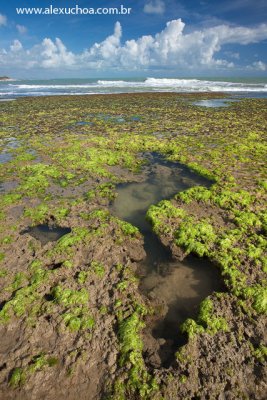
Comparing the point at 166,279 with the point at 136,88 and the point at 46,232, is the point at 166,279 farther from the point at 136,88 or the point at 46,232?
the point at 136,88

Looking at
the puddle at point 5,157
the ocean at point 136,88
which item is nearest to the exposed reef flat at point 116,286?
the puddle at point 5,157

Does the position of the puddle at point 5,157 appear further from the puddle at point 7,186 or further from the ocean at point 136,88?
the ocean at point 136,88

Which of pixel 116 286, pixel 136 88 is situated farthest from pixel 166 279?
pixel 136 88

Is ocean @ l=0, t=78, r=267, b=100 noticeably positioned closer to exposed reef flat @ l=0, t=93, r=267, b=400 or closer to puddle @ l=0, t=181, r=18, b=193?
puddle @ l=0, t=181, r=18, b=193

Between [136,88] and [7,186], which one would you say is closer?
[7,186]

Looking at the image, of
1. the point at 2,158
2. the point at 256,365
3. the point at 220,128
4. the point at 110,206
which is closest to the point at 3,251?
the point at 110,206

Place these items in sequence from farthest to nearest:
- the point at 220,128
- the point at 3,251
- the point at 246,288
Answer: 1. the point at 220,128
2. the point at 3,251
3. the point at 246,288

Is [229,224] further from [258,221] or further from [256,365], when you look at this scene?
[256,365]
